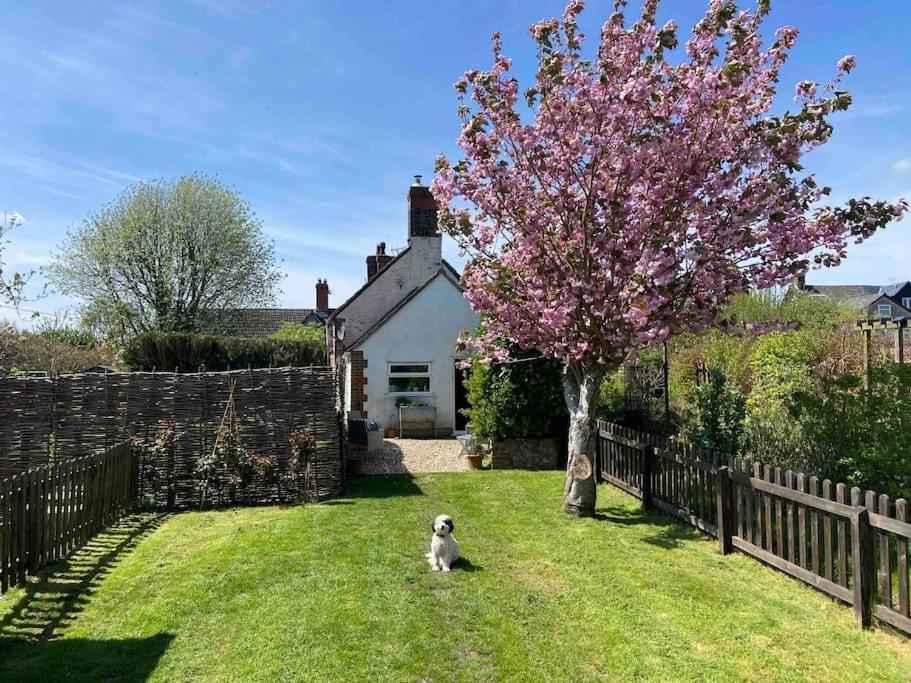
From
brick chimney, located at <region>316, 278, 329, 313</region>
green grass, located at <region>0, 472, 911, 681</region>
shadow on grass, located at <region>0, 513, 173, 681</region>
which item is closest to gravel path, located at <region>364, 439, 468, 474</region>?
green grass, located at <region>0, 472, 911, 681</region>

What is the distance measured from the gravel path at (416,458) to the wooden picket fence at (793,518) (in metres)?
5.03

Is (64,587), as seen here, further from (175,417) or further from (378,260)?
(378,260)

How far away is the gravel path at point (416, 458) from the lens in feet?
44.5

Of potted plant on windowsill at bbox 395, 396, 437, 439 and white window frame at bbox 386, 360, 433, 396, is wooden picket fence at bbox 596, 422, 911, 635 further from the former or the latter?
white window frame at bbox 386, 360, 433, 396

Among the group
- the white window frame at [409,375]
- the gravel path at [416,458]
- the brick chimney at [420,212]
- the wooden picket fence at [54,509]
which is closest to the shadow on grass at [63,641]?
the wooden picket fence at [54,509]

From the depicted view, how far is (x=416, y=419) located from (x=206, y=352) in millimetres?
8940

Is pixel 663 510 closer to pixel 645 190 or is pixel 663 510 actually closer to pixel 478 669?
pixel 645 190

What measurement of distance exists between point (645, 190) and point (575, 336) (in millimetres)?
2277

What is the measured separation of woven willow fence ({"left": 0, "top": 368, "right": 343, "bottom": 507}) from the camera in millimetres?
10148

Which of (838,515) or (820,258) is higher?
(820,258)

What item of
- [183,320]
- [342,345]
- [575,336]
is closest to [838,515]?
[575,336]

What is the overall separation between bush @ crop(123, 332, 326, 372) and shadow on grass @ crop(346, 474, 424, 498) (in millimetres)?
10654

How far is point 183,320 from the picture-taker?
27.3 meters

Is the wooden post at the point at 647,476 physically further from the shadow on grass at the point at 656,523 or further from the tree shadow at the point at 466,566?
the tree shadow at the point at 466,566
